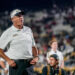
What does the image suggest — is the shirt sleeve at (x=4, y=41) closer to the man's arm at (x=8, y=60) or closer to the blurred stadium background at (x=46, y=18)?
the man's arm at (x=8, y=60)

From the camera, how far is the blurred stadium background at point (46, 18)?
19.5 metres

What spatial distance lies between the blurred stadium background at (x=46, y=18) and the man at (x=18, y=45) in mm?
14250

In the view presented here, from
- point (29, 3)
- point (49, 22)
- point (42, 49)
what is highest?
point (29, 3)

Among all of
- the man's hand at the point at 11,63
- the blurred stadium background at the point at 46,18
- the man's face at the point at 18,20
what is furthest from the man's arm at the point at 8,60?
the blurred stadium background at the point at 46,18

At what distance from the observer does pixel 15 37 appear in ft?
13.3

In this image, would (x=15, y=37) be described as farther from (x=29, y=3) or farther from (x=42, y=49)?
(x=29, y=3)

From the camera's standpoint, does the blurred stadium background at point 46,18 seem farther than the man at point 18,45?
Yes

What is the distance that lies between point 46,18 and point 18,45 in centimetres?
1730

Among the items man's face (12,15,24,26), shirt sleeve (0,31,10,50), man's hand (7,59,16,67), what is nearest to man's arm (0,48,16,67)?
man's hand (7,59,16,67)

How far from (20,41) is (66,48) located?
13083 mm

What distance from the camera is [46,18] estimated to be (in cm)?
2128

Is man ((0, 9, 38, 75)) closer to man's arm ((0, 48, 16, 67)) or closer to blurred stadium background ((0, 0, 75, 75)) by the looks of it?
man's arm ((0, 48, 16, 67))

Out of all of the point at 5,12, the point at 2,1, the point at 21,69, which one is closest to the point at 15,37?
the point at 21,69

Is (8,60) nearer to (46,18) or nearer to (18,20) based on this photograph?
(18,20)
